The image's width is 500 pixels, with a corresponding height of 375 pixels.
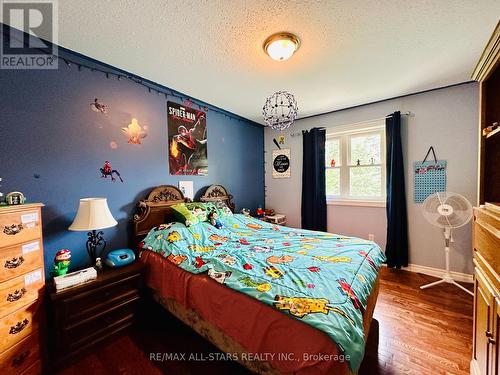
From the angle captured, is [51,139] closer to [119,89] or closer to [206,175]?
[119,89]

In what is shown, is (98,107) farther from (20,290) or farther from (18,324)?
(18,324)

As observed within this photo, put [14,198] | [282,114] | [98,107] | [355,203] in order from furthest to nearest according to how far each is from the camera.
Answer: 1. [355,203]
2. [282,114]
3. [98,107]
4. [14,198]

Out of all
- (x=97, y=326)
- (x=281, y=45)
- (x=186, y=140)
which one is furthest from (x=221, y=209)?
(x=281, y=45)

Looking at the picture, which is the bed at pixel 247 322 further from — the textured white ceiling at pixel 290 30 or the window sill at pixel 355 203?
the window sill at pixel 355 203

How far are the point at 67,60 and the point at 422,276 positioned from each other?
4769 millimetres

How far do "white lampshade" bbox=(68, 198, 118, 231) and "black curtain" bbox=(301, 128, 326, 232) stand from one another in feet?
9.97

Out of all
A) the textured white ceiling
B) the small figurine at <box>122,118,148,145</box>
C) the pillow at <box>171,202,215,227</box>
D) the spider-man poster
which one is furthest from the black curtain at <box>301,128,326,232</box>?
the small figurine at <box>122,118,148,145</box>

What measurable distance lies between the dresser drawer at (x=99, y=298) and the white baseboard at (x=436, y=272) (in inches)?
141

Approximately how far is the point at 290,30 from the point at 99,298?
2690 mm

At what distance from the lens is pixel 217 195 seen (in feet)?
10.7

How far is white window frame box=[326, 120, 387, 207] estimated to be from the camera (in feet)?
10.6

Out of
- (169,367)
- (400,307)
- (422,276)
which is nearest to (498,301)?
(400,307)

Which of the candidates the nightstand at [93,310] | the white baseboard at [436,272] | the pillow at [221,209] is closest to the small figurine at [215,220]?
the pillow at [221,209]

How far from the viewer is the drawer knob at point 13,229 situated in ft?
4.11
